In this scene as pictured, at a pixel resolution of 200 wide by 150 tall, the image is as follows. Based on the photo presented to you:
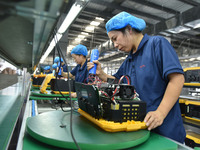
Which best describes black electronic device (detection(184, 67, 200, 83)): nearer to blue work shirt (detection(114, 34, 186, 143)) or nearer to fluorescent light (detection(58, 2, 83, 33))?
blue work shirt (detection(114, 34, 186, 143))

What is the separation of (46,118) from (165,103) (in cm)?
61

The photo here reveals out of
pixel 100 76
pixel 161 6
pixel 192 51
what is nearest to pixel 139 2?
pixel 161 6

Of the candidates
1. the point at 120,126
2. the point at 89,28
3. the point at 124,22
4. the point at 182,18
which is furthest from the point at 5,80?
the point at 89,28

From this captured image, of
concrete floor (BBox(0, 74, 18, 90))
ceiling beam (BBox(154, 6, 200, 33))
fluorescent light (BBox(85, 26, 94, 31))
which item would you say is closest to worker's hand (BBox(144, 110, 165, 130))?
concrete floor (BBox(0, 74, 18, 90))

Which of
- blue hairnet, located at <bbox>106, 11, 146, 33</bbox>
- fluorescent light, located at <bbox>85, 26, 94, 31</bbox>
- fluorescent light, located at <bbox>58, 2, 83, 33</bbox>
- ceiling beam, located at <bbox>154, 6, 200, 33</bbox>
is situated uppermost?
fluorescent light, located at <bbox>85, 26, 94, 31</bbox>

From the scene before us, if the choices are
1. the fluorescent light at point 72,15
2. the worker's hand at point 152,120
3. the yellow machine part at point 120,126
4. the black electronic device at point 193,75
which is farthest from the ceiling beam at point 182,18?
the yellow machine part at point 120,126

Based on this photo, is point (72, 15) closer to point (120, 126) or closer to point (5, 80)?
point (5, 80)

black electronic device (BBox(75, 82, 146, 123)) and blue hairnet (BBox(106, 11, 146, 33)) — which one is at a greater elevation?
blue hairnet (BBox(106, 11, 146, 33))

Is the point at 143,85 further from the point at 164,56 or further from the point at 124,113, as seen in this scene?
the point at 124,113

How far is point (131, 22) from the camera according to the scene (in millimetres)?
1025

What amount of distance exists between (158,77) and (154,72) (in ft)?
0.13

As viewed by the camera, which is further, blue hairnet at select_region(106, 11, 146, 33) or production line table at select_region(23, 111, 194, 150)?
blue hairnet at select_region(106, 11, 146, 33)

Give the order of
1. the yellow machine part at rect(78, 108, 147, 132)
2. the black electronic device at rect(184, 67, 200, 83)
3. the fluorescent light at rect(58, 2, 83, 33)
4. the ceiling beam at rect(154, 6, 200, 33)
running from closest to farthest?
the yellow machine part at rect(78, 108, 147, 132), the fluorescent light at rect(58, 2, 83, 33), the black electronic device at rect(184, 67, 200, 83), the ceiling beam at rect(154, 6, 200, 33)

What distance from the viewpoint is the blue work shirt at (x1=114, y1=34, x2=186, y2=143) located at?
2.85 feet
